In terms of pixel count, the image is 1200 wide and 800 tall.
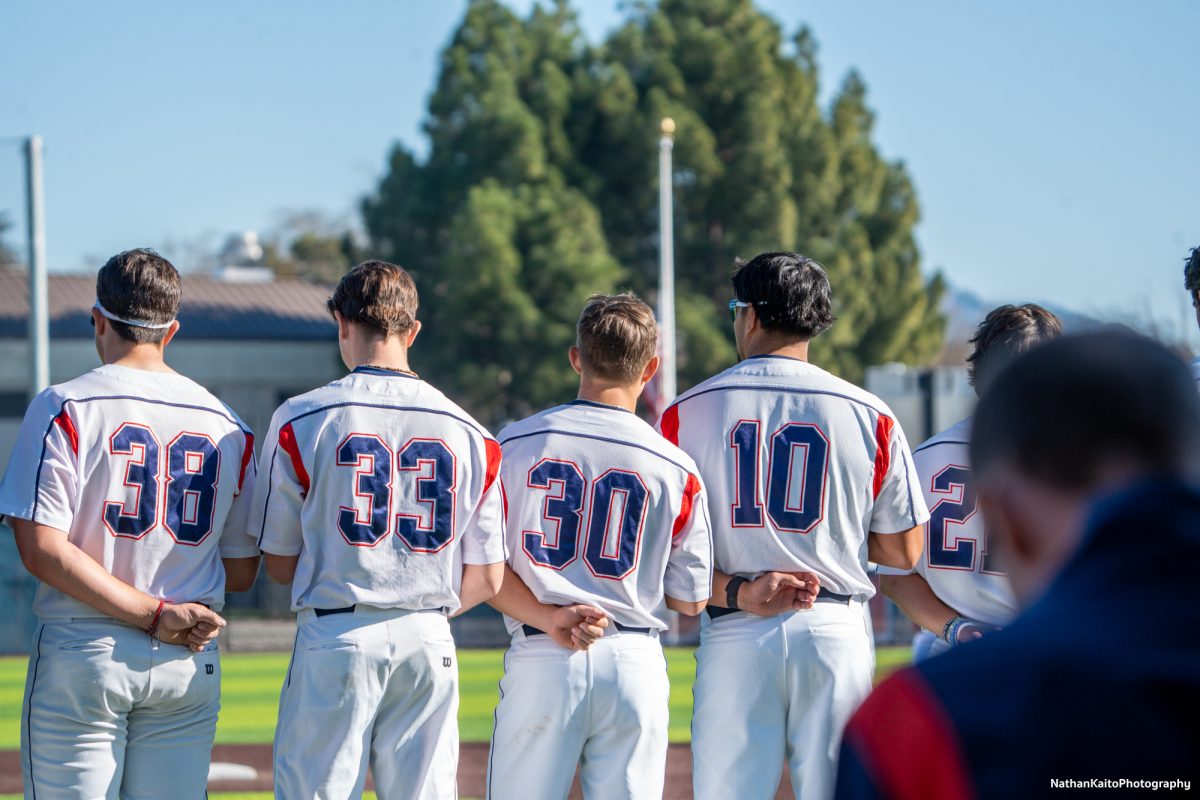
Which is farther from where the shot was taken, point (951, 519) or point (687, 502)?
point (951, 519)

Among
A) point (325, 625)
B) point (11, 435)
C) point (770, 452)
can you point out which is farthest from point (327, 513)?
point (11, 435)

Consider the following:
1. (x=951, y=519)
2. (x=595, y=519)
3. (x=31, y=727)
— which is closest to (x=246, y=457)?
(x=31, y=727)

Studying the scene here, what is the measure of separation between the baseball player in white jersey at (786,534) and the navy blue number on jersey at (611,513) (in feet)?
1.07

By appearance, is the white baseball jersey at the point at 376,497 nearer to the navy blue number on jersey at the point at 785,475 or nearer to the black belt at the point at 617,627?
the black belt at the point at 617,627

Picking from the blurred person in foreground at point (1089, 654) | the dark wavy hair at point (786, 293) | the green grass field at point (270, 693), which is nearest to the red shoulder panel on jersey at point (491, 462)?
the dark wavy hair at point (786, 293)

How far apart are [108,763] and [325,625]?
0.74 meters

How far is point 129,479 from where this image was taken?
4102 millimetres

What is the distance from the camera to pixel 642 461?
4406 millimetres

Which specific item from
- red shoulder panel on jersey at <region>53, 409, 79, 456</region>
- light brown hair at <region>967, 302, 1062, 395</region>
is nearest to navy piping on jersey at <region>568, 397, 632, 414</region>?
light brown hair at <region>967, 302, 1062, 395</region>

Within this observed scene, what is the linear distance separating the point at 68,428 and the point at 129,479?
0.77ft

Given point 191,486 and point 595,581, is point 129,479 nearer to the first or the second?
point 191,486

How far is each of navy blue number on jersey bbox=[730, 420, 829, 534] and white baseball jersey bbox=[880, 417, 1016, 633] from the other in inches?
20.8

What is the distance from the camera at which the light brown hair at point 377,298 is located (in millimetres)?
4371

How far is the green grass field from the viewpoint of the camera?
1138 cm
